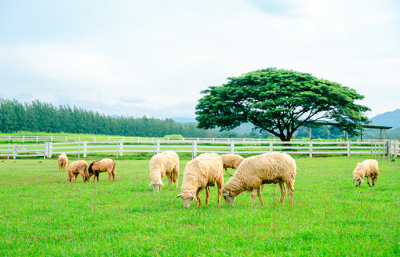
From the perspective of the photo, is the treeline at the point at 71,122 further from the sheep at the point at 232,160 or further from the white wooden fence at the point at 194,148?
the sheep at the point at 232,160

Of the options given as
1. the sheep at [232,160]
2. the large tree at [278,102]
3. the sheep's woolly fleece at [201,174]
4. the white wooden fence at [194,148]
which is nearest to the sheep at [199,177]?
the sheep's woolly fleece at [201,174]

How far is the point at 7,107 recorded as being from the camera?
57.5 metres

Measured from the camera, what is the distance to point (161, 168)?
27.2ft

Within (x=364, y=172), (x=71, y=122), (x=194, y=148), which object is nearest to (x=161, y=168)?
(x=364, y=172)

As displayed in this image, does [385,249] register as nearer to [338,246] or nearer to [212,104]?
[338,246]

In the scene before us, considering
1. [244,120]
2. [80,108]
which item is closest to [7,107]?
[80,108]

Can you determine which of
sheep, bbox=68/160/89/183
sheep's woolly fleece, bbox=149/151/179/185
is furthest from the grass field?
sheep, bbox=68/160/89/183

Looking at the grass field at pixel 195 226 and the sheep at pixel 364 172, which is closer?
the grass field at pixel 195 226

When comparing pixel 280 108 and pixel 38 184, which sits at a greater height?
pixel 280 108

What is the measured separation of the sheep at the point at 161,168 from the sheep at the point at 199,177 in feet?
5.99

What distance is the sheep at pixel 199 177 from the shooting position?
18.6 feet

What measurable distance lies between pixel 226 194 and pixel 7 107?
2573 inches

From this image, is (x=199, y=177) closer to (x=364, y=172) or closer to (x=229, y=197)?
(x=229, y=197)

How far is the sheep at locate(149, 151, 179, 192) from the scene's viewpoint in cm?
768
